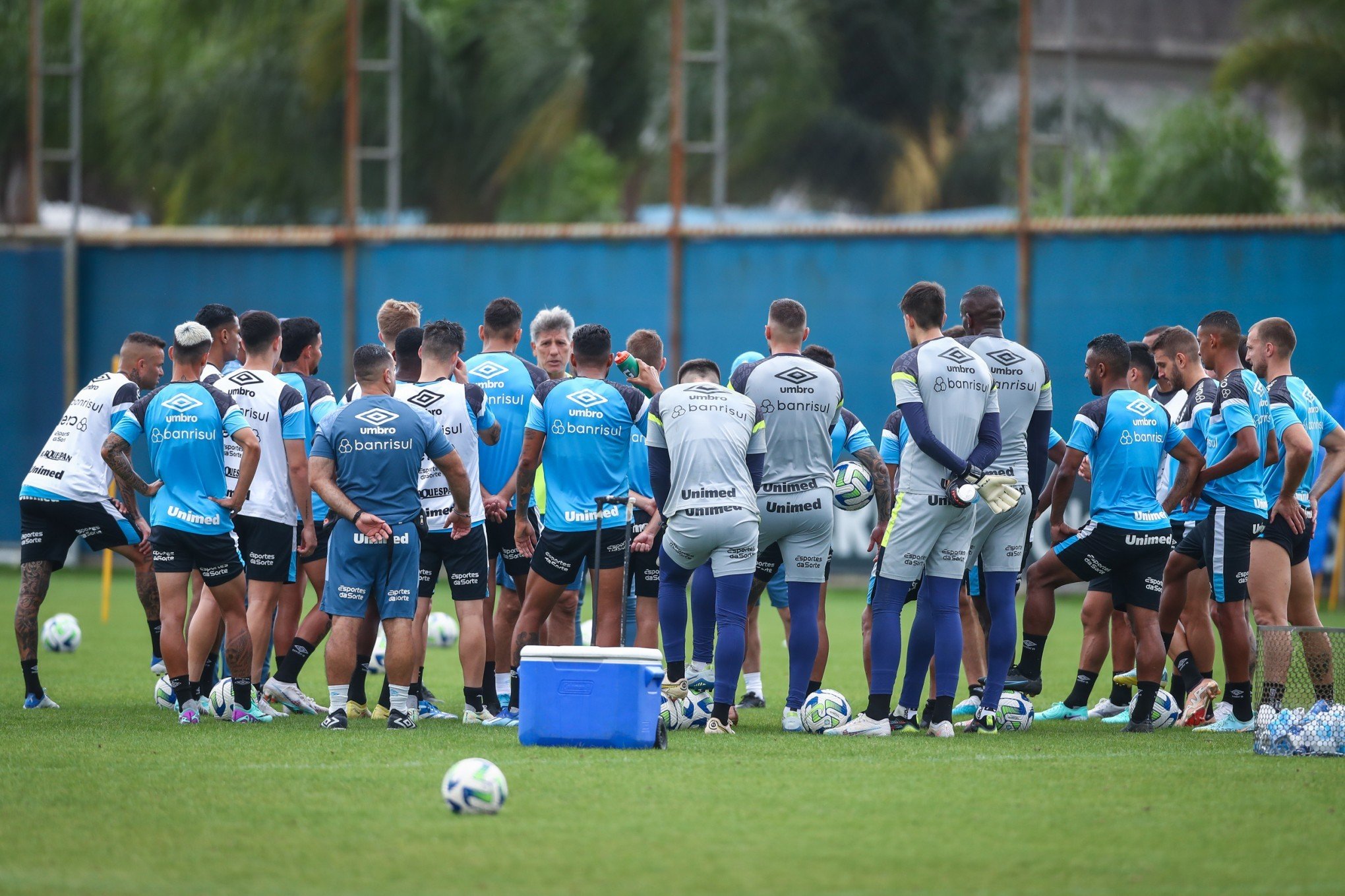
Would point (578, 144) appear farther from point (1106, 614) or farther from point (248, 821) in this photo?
point (248, 821)

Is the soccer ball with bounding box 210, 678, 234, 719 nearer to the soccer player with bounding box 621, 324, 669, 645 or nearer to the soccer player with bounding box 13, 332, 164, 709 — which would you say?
the soccer player with bounding box 13, 332, 164, 709

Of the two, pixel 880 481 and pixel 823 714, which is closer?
pixel 823 714

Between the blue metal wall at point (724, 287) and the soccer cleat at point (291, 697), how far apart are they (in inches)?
390

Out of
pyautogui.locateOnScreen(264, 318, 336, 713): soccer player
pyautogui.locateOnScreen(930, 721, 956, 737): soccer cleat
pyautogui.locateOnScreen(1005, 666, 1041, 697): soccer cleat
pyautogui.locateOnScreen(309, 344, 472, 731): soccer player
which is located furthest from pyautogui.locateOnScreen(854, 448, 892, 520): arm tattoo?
pyautogui.locateOnScreen(264, 318, 336, 713): soccer player

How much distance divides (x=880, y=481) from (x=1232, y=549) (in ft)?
6.87

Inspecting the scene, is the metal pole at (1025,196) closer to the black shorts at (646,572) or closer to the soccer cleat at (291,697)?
the black shorts at (646,572)

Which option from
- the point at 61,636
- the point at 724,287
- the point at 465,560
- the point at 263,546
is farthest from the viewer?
the point at 724,287

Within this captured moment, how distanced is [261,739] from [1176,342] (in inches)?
237

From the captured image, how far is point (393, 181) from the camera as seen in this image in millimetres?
20234

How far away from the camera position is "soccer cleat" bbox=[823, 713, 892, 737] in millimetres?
8781

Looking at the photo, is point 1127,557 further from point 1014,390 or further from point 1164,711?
point 1014,390

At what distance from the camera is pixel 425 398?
30.9 feet

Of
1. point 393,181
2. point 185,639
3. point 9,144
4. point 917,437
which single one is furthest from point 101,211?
point 917,437

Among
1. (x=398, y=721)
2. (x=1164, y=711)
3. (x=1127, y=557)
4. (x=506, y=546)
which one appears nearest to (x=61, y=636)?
(x=506, y=546)
